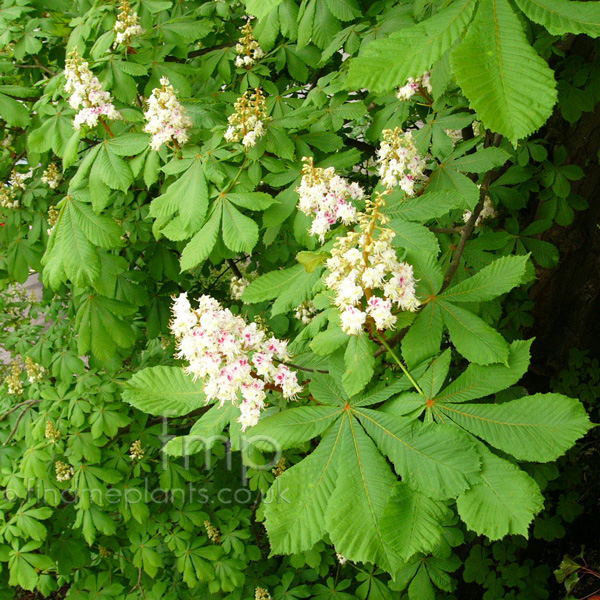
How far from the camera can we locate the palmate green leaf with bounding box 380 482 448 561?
3.20 ft

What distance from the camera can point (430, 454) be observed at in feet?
3.45

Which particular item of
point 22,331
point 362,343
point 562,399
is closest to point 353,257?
point 362,343

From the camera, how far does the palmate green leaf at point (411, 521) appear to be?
3.20 feet

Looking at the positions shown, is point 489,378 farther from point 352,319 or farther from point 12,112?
point 12,112

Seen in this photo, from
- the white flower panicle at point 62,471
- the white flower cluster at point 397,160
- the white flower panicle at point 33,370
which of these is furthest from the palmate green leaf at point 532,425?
the white flower panicle at point 33,370

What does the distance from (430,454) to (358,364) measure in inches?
8.5

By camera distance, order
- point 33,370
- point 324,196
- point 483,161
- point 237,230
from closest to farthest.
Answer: point 324,196 < point 237,230 < point 483,161 < point 33,370

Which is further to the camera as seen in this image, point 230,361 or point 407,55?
point 230,361

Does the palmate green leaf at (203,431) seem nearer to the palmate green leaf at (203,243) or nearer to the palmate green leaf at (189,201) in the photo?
the palmate green leaf at (203,243)

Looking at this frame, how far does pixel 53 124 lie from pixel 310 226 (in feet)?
3.63

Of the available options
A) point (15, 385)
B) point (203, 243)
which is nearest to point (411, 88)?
point (203, 243)

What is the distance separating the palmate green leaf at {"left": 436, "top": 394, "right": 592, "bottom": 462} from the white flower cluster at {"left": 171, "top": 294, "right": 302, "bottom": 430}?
418mm

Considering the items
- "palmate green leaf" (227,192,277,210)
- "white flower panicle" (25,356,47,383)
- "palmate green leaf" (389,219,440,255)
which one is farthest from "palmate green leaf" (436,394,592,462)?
"white flower panicle" (25,356,47,383)

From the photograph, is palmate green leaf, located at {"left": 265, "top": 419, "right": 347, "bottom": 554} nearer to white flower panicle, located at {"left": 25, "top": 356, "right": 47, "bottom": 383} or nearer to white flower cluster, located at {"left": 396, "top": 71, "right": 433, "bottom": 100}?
white flower cluster, located at {"left": 396, "top": 71, "right": 433, "bottom": 100}
